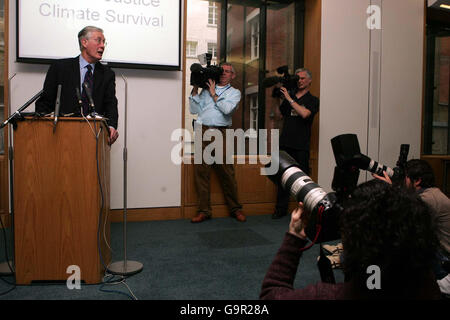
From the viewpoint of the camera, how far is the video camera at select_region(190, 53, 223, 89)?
3160 mm

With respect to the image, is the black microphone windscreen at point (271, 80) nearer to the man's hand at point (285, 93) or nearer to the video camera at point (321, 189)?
the man's hand at point (285, 93)

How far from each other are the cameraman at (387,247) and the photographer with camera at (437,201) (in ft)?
2.40

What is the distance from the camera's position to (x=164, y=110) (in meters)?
3.40

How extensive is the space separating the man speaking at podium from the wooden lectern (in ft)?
1.61

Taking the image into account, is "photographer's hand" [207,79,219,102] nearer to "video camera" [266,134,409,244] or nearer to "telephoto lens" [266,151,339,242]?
"video camera" [266,134,409,244]

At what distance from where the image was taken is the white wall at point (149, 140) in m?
3.29

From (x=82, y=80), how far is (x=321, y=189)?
199cm

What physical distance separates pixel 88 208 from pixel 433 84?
4943 millimetres

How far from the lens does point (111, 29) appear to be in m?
3.15

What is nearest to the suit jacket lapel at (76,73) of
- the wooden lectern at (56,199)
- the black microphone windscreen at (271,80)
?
the wooden lectern at (56,199)

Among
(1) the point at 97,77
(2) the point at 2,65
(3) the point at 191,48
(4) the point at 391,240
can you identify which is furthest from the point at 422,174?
(2) the point at 2,65

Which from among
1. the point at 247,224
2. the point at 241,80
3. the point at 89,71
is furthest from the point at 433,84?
the point at 89,71

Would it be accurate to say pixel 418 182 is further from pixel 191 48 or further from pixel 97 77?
pixel 191 48

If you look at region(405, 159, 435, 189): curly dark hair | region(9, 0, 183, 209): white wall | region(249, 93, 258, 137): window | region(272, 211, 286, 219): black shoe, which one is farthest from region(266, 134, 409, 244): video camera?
region(249, 93, 258, 137): window
